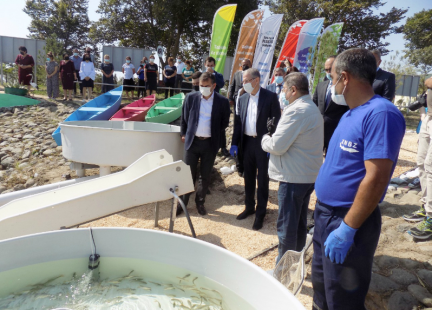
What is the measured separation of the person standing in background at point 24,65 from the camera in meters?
11.9

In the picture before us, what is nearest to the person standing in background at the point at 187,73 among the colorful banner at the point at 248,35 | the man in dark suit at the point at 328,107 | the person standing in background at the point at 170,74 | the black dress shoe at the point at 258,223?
the person standing in background at the point at 170,74

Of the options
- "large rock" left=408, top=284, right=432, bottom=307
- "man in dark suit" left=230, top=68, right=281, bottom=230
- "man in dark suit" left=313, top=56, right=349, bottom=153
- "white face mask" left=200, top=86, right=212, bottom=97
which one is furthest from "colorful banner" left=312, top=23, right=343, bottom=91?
"large rock" left=408, top=284, right=432, bottom=307

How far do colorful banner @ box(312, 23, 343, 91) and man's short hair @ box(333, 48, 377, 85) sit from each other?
9.83 meters

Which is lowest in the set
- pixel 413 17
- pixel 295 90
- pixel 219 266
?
pixel 219 266

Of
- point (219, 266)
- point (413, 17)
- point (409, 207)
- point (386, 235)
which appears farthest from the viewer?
point (413, 17)

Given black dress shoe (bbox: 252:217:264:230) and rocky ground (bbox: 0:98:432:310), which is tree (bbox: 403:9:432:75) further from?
black dress shoe (bbox: 252:217:264:230)

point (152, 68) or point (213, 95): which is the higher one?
point (152, 68)

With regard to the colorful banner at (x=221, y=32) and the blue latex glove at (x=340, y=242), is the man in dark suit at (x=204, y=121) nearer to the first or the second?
the blue latex glove at (x=340, y=242)

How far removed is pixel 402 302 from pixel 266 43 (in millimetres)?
9956

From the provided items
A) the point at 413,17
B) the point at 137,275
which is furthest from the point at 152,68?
the point at 413,17

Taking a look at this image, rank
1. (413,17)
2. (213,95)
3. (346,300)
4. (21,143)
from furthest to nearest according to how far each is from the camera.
A: (413,17) < (21,143) < (213,95) < (346,300)

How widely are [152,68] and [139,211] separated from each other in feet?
26.1

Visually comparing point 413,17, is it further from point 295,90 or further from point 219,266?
→ point 219,266

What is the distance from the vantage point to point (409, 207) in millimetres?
4238
